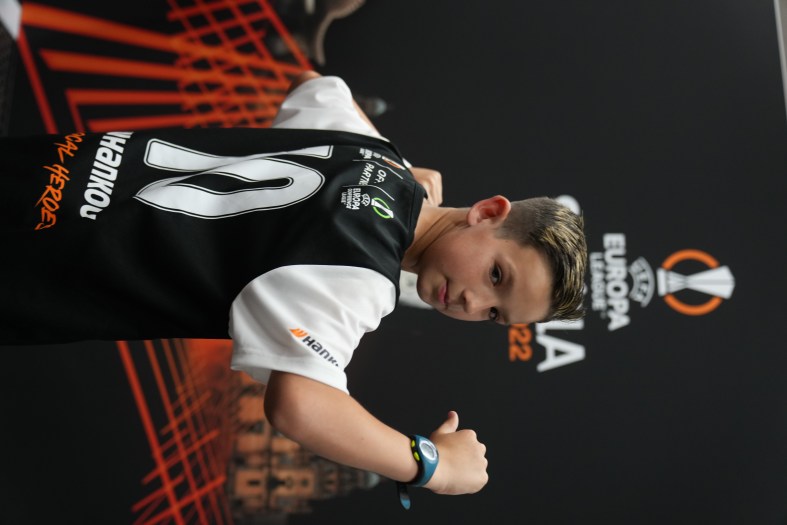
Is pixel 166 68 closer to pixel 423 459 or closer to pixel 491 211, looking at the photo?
pixel 491 211

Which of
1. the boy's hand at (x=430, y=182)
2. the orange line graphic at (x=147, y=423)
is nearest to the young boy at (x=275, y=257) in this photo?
the boy's hand at (x=430, y=182)

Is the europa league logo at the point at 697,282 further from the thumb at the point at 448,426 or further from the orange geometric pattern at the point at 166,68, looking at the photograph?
the orange geometric pattern at the point at 166,68

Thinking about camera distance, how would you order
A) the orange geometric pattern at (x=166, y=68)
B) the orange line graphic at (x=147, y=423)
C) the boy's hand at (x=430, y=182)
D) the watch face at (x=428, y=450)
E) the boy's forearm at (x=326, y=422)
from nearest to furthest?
the boy's forearm at (x=326, y=422), the watch face at (x=428, y=450), the boy's hand at (x=430, y=182), the orange line graphic at (x=147, y=423), the orange geometric pattern at (x=166, y=68)

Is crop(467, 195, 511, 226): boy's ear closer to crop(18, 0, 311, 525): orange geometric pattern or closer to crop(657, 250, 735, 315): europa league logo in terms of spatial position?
crop(657, 250, 735, 315): europa league logo

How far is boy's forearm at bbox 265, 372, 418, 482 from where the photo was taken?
850 mm

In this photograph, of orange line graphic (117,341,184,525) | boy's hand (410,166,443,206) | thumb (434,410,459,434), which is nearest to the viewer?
thumb (434,410,459,434)

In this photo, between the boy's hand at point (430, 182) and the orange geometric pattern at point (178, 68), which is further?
the orange geometric pattern at point (178, 68)

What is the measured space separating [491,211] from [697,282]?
100 centimetres

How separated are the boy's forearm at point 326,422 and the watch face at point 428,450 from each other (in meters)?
0.04

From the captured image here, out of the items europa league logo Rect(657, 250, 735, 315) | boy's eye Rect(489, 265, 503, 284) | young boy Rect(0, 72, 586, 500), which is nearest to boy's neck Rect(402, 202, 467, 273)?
young boy Rect(0, 72, 586, 500)

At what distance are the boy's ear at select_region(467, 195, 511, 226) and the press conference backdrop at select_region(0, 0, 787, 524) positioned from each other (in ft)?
2.74

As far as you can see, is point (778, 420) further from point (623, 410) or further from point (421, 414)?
point (421, 414)

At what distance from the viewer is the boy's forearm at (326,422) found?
0.85m

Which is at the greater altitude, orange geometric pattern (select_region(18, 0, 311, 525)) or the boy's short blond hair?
the boy's short blond hair
